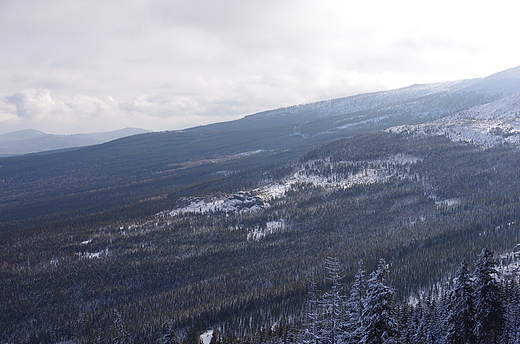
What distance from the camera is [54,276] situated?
5743 inches

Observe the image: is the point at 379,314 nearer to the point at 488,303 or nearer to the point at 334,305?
the point at 334,305

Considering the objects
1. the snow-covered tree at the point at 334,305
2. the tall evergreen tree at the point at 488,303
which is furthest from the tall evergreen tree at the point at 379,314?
the tall evergreen tree at the point at 488,303

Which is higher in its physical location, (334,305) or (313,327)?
(334,305)

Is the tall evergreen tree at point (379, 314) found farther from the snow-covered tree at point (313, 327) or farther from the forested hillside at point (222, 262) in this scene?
the forested hillside at point (222, 262)

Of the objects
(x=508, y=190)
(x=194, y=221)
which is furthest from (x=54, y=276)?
(x=508, y=190)

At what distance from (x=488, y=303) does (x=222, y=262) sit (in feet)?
416

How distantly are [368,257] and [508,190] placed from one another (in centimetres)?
10888

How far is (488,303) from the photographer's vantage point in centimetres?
3978

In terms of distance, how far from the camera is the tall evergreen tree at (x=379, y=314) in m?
30.6

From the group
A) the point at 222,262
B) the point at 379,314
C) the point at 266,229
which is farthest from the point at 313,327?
the point at 266,229

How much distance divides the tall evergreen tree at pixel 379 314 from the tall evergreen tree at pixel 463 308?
14.6 m

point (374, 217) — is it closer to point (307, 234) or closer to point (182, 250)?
point (307, 234)

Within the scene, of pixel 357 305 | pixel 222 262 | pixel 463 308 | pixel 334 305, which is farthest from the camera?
pixel 222 262

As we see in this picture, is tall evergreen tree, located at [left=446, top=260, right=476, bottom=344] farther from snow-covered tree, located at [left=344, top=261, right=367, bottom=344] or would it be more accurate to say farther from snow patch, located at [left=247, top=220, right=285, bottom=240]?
snow patch, located at [left=247, top=220, right=285, bottom=240]
